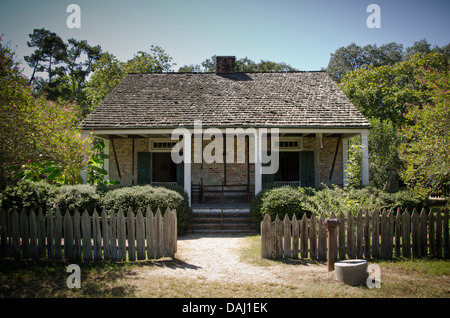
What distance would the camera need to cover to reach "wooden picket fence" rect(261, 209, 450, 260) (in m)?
6.38

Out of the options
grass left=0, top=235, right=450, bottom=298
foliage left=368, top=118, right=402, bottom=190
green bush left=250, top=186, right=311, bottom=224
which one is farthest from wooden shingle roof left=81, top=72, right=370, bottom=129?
grass left=0, top=235, right=450, bottom=298

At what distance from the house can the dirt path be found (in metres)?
4.36

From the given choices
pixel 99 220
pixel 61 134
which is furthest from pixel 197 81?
pixel 99 220

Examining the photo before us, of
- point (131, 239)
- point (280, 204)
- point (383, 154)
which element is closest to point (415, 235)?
point (280, 204)

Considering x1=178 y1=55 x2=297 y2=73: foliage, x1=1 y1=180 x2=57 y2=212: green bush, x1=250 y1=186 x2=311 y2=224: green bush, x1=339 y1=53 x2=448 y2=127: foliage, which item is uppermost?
x1=178 y1=55 x2=297 y2=73: foliage

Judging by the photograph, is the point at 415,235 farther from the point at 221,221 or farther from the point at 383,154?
the point at 383,154

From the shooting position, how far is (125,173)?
1402 cm

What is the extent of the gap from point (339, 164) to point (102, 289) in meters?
11.7

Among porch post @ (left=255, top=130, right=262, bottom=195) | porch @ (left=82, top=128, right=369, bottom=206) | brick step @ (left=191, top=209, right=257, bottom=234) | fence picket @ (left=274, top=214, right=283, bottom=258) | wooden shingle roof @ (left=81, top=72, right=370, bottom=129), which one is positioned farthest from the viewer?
porch @ (left=82, top=128, right=369, bottom=206)

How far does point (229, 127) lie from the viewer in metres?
11.2

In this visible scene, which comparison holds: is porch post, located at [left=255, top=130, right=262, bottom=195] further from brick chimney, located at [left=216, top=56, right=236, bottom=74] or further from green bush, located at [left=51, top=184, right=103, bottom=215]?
brick chimney, located at [left=216, top=56, right=236, bottom=74]

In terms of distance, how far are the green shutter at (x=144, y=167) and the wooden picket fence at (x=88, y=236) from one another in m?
7.30

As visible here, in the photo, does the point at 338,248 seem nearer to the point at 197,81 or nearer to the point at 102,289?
the point at 102,289

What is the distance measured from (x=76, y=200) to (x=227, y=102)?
7316 millimetres
